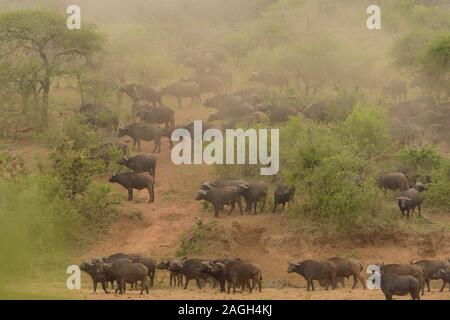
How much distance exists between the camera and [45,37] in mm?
39031

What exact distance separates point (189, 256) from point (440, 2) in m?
41.9

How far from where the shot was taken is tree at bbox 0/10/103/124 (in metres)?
38.2

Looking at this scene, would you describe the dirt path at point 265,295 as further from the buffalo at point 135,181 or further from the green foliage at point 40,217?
the buffalo at point 135,181

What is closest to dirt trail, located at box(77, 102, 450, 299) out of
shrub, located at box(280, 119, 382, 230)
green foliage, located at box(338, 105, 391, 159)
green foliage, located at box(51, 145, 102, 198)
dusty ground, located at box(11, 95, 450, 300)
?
dusty ground, located at box(11, 95, 450, 300)

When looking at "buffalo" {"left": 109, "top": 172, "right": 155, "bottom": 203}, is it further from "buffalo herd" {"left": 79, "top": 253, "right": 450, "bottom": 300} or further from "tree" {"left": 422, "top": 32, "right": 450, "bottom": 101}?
"tree" {"left": 422, "top": 32, "right": 450, "bottom": 101}

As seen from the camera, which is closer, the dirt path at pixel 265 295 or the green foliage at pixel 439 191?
the dirt path at pixel 265 295

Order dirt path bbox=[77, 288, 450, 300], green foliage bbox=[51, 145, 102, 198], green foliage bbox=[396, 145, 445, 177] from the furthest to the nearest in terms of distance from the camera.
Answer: green foliage bbox=[396, 145, 445, 177], green foliage bbox=[51, 145, 102, 198], dirt path bbox=[77, 288, 450, 300]

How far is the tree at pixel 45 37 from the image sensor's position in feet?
125

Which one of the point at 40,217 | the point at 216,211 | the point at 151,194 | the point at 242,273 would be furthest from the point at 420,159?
the point at 40,217

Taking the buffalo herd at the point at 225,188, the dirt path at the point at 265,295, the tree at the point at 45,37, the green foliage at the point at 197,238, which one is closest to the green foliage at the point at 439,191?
the buffalo herd at the point at 225,188

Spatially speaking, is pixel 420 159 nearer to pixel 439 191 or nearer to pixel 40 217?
pixel 439 191

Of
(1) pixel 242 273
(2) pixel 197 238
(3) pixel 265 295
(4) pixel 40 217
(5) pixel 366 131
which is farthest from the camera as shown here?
(5) pixel 366 131

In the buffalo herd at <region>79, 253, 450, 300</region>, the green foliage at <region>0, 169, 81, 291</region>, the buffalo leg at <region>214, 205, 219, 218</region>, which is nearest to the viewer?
the buffalo herd at <region>79, 253, 450, 300</region>

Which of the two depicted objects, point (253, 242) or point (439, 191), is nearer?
point (253, 242)
